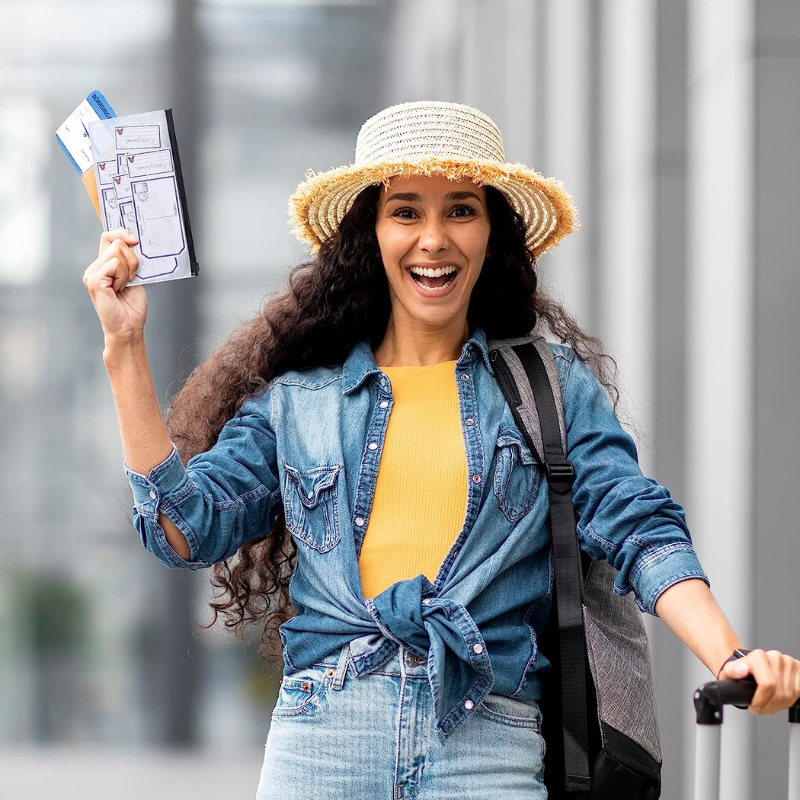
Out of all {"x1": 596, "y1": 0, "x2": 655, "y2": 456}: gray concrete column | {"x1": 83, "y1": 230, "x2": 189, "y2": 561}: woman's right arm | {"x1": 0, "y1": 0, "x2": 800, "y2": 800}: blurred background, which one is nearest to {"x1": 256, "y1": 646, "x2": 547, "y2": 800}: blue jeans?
{"x1": 83, "y1": 230, "x2": 189, "y2": 561}: woman's right arm

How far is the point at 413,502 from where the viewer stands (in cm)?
231

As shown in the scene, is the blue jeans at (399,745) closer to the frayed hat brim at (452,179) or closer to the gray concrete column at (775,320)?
the frayed hat brim at (452,179)

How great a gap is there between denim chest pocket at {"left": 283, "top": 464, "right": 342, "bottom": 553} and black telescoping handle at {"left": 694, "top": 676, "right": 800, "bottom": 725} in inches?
29.7

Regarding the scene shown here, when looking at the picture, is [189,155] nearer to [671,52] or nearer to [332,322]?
[671,52]

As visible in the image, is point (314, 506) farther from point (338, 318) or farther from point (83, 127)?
point (83, 127)

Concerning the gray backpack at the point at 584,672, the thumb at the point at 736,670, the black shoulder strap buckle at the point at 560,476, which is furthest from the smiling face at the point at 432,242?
the thumb at the point at 736,670

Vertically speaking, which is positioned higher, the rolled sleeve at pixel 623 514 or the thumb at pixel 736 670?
the rolled sleeve at pixel 623 514

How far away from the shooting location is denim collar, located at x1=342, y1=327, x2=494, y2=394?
247 cm

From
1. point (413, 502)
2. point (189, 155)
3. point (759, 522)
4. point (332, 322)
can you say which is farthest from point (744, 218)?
point (189, 155)

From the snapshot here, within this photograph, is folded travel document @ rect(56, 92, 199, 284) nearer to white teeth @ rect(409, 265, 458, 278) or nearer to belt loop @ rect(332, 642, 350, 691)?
white teeth @ rect(409, 265, 458, 278)

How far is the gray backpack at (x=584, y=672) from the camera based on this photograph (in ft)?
7.34

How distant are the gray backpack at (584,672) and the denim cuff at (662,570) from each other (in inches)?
5.6

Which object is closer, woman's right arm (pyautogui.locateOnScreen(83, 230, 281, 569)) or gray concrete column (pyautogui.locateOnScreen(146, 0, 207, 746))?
woman's right arm (pyautogui.locateOnScreen(83, 230, 281, 569))

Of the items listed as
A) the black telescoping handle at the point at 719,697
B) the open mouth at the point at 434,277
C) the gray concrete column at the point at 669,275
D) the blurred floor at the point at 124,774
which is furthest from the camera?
the blurred floor at the point at 124,774
